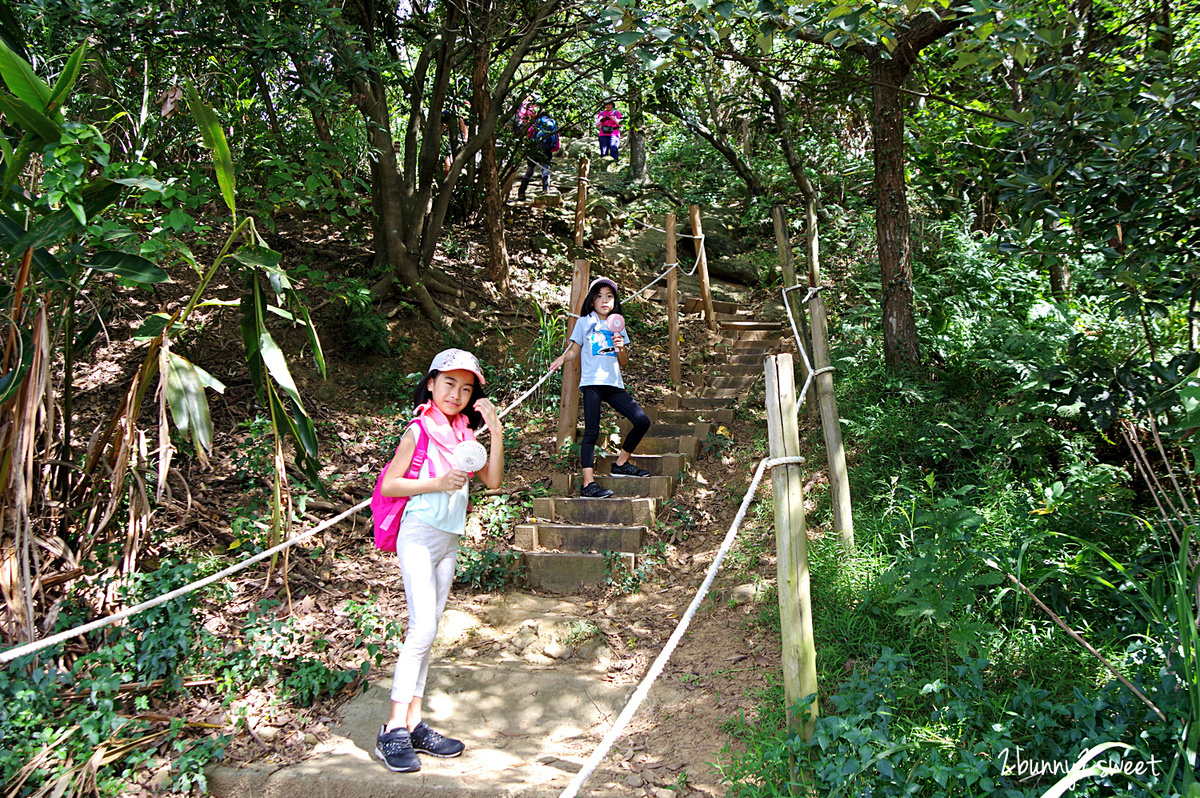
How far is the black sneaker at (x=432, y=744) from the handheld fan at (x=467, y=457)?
1.13 m

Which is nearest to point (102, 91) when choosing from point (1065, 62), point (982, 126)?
point (1065, 62)

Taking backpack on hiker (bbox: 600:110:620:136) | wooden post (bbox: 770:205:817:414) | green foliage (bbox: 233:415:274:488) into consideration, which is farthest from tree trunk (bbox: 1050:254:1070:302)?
backpack on hiker (bbox: 600:110:620:136)

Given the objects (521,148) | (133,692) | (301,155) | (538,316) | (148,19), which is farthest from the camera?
(521,148)

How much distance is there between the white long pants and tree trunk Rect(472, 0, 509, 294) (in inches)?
252

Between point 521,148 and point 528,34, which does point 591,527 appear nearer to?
point 528,34

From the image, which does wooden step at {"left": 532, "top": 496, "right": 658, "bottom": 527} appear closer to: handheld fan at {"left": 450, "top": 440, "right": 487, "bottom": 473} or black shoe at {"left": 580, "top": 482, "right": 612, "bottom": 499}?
black shoe at {"left": 580, "top": 482, "right": 612, "bottom": 499}

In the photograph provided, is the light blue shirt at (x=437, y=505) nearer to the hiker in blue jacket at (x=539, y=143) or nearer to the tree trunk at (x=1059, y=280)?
the tree trunk at (x=1059, y=280)

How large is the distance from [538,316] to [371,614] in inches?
185

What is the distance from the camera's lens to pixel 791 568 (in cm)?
270

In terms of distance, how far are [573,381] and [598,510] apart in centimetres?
108

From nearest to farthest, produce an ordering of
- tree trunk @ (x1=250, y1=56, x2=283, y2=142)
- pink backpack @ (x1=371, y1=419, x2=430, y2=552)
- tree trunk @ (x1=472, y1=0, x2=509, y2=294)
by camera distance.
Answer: pink backpack @ (x1=371, y1=419, x2=430, y2=552) → tree trunk @ (x1=250, y1=56, x2=283, y2=142) → tree trunk @ (x1=472, y1=0, x2=509, y2=294)

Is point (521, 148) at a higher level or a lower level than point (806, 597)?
higher

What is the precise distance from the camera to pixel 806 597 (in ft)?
8.98

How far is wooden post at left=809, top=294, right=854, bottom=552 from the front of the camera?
13.7ft
